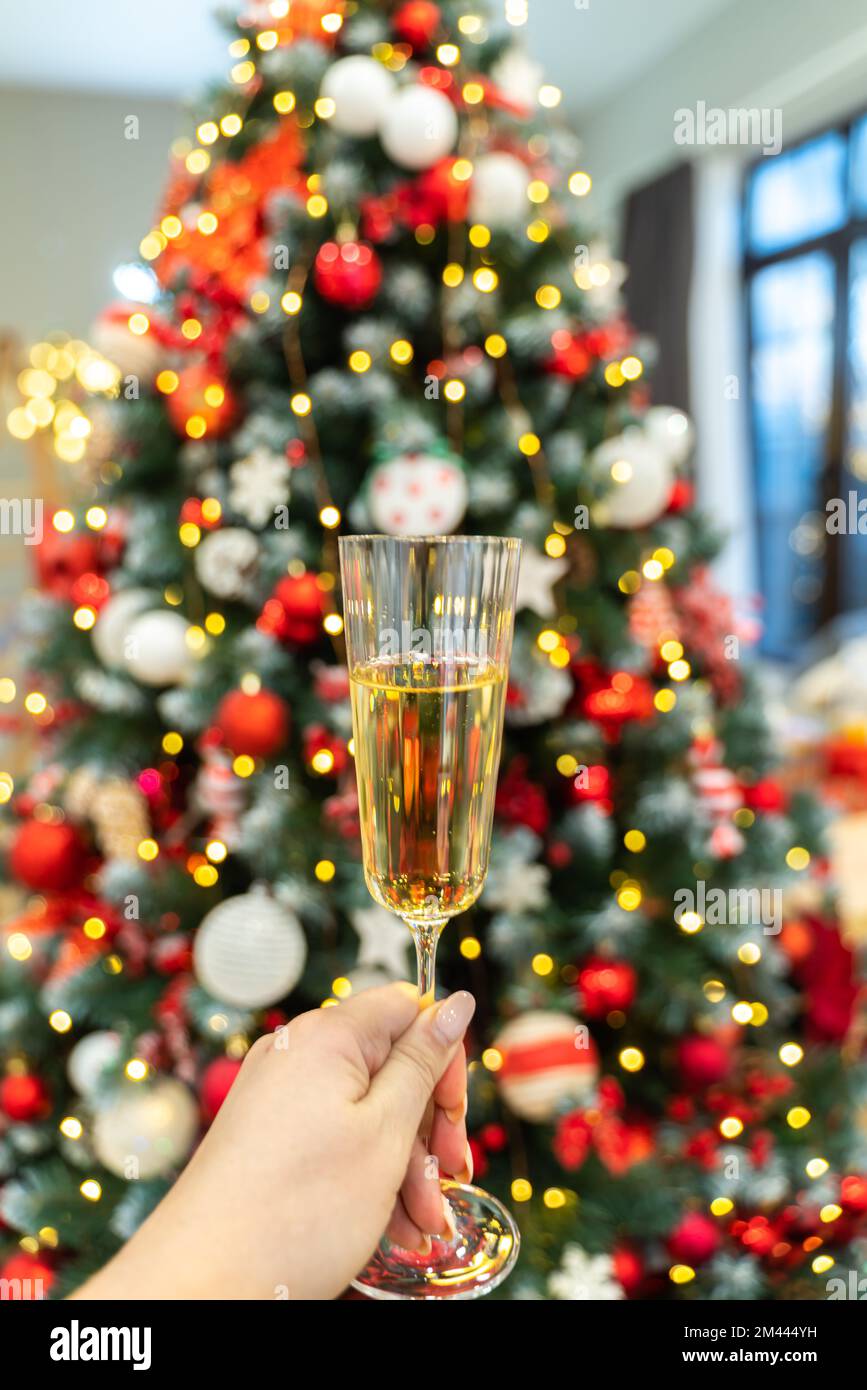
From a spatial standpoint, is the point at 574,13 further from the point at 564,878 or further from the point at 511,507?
the point at 564,878

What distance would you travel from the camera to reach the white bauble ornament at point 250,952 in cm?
119

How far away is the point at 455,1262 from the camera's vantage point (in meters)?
0.72

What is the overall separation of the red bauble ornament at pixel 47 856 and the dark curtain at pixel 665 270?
133 inches

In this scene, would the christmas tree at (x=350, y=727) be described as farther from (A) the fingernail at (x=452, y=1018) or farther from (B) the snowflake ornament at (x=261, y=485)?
(A) the fingernail at (x=452, y=1018)

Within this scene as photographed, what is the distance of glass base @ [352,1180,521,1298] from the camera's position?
70 cm

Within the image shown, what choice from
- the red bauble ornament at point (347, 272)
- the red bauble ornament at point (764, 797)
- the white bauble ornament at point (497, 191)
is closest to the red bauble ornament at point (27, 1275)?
the red bauble ornament at point (764, 797)

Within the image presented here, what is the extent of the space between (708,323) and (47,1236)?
396cm

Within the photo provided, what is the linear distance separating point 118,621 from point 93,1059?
0.56 metres

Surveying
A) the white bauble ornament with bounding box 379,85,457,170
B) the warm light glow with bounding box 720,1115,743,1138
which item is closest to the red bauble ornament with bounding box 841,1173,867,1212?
the warm light glow with bounding box 720,1115,743,1138

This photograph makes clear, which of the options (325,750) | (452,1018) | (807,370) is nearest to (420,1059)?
(452,1018)

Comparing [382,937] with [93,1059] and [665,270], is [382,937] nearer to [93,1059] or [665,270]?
[93,1059]

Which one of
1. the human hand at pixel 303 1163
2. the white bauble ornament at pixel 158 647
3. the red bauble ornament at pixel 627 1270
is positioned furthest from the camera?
the white bauble ornament at pixel 158 647
